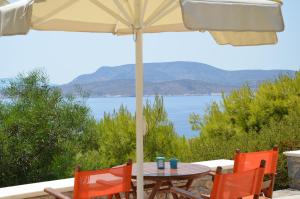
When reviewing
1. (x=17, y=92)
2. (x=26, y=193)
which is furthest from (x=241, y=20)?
(x=17, y=92)

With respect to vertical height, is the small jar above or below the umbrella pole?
below

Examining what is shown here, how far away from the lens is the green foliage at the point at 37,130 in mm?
8281

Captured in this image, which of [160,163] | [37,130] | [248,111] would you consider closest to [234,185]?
[160,163]

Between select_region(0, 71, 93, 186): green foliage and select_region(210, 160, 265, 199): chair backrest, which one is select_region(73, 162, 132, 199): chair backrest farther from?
select_region(0, 71, 93, 186): green foliage

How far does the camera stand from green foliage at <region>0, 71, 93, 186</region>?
8281 mm

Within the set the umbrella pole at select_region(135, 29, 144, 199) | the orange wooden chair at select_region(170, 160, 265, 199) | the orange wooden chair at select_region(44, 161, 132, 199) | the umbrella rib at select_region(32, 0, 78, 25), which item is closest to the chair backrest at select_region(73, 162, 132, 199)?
the orange wooden chair at select_region(44, 161, 132, 199)

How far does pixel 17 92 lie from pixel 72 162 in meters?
1.63

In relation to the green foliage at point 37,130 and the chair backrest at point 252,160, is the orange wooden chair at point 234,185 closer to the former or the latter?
the chair backrest at point 252,160

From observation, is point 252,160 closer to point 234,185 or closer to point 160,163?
point 160,163

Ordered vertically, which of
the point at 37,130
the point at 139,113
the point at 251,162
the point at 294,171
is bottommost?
the point at 294,171

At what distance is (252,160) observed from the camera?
4793mm

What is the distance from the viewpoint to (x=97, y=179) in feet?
12.5

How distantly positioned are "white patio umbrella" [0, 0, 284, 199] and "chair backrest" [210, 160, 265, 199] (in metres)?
0.60

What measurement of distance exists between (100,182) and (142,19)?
133cm
